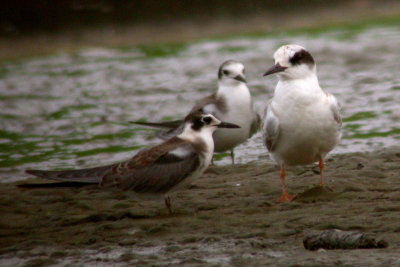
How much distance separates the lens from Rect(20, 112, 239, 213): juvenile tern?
7.48m

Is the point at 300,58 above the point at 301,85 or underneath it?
above

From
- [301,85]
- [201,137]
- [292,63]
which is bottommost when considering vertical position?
[201,137]

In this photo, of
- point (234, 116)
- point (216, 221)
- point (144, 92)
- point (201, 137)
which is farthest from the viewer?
point (144, 92)

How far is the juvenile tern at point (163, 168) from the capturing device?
7480 millimetres

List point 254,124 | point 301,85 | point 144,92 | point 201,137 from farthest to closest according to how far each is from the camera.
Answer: point 144,92 < point 254,124 < point 201,137 < point 301,85

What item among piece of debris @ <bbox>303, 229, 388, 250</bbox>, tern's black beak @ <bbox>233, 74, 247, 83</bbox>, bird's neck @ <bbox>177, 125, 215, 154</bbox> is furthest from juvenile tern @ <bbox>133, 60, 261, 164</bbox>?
piece of debris @ <bbox>303, 229, 388, 250</bbox>

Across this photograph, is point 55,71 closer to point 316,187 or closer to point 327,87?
point 327,87

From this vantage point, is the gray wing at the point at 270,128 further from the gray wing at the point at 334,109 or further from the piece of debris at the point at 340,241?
the piece of debris at the point at 340,241

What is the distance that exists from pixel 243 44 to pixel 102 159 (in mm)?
9398

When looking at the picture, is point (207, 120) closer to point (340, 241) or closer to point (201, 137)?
point (201, 137)

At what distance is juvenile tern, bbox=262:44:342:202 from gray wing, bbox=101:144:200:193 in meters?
0.79

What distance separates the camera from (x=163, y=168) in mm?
7535

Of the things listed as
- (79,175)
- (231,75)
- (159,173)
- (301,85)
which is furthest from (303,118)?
(231,75)

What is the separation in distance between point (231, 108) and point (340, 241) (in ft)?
12.3
